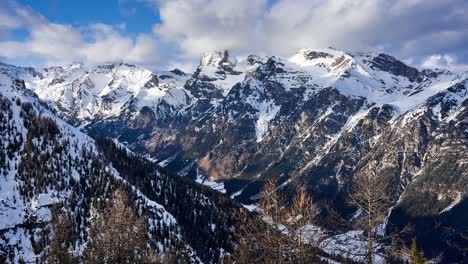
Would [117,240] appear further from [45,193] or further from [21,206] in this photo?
[45,193]

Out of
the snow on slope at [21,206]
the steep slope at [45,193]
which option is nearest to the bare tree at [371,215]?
the snow on slope at [21,206]

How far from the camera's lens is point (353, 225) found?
90.4ft

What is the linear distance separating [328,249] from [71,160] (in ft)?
583

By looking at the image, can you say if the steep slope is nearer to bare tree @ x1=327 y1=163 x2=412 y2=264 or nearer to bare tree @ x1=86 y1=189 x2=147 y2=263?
bare tree @ x1=86 y1=189 x2=147 y2=263

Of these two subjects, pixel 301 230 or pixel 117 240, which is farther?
pixel 117 240

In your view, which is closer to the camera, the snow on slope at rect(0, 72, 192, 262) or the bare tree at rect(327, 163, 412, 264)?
the bare tree at rect(327, 163, 412, 264)

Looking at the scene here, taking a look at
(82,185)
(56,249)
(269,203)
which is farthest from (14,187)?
Result: (269,203)

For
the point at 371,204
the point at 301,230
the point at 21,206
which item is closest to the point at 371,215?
the point at 371,204

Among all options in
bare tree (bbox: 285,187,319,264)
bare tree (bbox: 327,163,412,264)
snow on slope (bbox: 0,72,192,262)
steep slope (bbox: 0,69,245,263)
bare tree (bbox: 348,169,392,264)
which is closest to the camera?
bare tree (bbox: 327,163,412,264)

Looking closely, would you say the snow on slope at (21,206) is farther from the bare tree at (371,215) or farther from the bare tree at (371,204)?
the bare tree at (371,204)

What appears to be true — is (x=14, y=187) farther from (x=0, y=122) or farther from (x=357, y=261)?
(x=357, y=261)

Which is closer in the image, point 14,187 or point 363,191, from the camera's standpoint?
point 363,191

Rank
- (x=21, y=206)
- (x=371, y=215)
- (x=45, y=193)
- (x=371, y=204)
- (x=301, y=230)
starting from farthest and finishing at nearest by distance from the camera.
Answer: (x=45, y=193) < (x=21, y=206) < (x=301, y=230) < (x=371, y=215) < (x=371, y=204)

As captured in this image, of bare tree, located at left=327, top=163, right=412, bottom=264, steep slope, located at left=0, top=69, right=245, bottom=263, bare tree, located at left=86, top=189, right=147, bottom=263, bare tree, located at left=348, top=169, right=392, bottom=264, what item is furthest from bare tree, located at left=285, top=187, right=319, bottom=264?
steep slope, located at left=0, top=69, right=245, bottom=263
